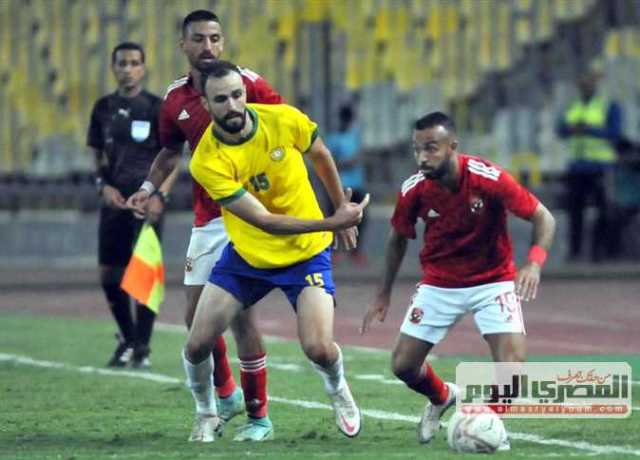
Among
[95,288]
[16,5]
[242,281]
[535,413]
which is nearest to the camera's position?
[242,281]

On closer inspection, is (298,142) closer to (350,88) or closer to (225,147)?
(225,147)

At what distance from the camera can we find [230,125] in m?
9.16

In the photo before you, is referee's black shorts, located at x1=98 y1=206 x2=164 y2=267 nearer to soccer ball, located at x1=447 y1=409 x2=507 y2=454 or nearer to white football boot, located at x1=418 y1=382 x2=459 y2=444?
white football boot, located at x1=418 y1=382 x2=459 y2=444

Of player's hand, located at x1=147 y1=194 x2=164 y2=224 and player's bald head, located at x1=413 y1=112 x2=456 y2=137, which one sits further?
player's hand, located at x1=147 y1=194 x2=164 y2=224

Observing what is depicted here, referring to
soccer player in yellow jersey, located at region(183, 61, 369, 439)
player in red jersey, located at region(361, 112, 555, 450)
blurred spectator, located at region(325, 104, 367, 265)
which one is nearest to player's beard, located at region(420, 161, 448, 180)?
player in red jersey, located at region(361, 112, 555, 450)

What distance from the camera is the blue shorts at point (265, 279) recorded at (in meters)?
9.41

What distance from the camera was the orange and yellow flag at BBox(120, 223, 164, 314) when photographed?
1309cm

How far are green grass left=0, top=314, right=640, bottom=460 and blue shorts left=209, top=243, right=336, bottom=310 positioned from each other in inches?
30.5

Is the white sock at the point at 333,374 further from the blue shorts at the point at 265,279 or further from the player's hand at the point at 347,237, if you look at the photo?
the player's hand at the point at 347,237

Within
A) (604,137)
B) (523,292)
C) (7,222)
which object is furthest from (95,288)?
(523,292)

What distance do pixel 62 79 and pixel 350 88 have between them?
3730mm

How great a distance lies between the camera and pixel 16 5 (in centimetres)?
2348

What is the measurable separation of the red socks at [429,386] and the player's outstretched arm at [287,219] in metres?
0.95

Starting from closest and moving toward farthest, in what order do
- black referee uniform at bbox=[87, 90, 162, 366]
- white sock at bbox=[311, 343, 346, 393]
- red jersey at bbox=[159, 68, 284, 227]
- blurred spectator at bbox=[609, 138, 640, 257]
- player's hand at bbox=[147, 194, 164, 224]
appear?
white sock at bbox=[311, 343, 346, 393] → red jersey at bbox=[159, 68, 284, 227] → player's hand at bbox=[147, 194, 164, 224] → black referee uniform at bbox=[87, 90, 162, 366] → blurred spectator at bbox=[609, 138, 640, 257]
